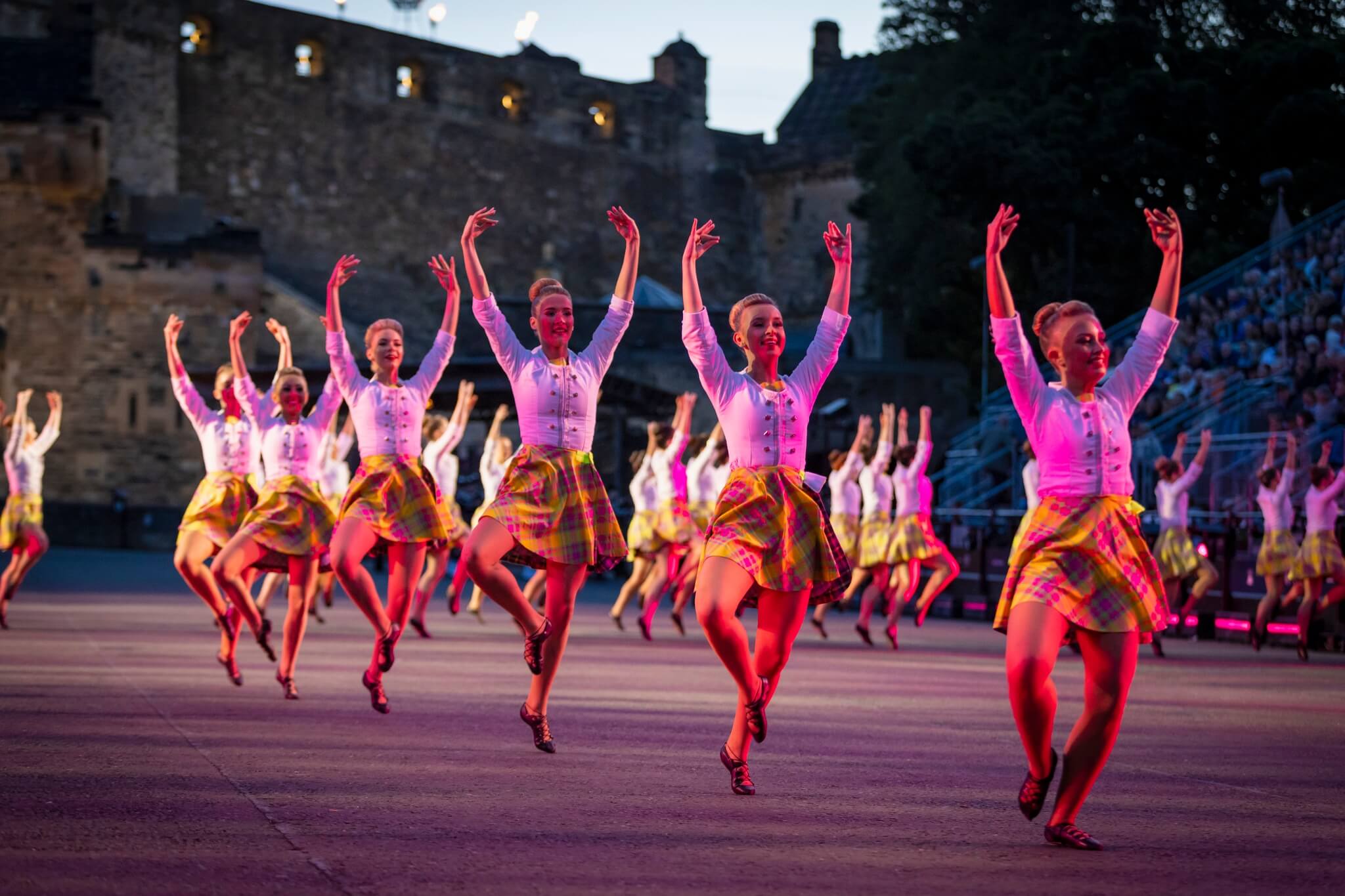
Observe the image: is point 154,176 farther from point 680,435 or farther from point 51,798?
point 51,798

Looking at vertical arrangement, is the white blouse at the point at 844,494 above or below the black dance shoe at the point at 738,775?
above

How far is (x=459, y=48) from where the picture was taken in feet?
209

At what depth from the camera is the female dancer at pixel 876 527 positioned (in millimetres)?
18297

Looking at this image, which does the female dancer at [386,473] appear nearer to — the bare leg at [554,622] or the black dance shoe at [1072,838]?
the bare leg at [554,622]

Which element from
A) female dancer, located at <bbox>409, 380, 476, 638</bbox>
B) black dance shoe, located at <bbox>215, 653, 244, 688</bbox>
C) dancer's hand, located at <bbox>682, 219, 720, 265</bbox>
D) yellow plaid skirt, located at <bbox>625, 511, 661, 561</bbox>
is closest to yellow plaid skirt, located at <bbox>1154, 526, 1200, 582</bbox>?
yellow plaid skirt, located at <bbox>625, 511, 661, 561</bbox>

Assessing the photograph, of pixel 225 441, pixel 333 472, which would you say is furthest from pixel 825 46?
pixel 225 441

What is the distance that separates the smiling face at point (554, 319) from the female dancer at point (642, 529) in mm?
10253

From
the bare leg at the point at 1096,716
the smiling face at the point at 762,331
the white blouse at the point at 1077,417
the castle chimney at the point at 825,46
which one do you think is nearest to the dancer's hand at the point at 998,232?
the white blouse at the point at 1077,417

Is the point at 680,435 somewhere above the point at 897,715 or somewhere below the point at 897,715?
→ above

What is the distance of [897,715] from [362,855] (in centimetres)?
565

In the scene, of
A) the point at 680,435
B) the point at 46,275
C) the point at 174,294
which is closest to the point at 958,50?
the point at 174,294

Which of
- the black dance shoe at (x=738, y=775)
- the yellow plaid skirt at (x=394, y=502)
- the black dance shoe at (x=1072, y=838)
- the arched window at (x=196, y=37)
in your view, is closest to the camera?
the black dance shoe at (x=1072, y=838)

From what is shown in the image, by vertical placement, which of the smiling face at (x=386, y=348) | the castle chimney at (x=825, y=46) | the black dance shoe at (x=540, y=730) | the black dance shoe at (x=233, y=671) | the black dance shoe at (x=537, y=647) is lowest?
the black dance shoe at (x=233, y=671)

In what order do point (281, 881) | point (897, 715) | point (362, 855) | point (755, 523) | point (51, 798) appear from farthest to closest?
point (897, 715), point (755, 523), point (51, 798), point (362, 855), point (281, 881)
